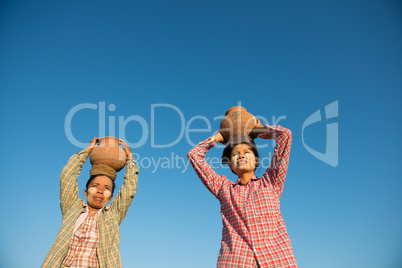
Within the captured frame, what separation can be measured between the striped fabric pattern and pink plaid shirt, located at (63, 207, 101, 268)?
74 mm

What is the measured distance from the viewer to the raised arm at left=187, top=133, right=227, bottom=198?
4050mm

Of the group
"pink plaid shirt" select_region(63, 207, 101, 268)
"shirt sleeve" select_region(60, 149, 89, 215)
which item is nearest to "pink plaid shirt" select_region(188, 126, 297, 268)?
"pink plaid shirt" select_region(63, 207, 101, 268)

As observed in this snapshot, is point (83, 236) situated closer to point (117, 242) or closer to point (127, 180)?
point (117, 242)

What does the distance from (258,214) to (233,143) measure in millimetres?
1109

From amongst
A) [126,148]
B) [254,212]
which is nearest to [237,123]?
[254,212]

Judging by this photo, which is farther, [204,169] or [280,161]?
[204,169]

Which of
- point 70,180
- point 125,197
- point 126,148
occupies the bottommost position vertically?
point 125,197

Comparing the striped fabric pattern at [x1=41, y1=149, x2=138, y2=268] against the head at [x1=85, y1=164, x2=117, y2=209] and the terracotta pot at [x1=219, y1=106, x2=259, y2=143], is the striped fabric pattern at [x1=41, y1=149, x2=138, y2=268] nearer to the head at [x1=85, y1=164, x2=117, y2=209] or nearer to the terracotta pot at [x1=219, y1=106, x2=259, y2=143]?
the head at [x1=85, y1=164, x2=117, y2=209]

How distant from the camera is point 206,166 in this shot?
165 inches

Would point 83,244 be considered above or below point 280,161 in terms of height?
below

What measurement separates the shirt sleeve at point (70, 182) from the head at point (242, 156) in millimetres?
2262

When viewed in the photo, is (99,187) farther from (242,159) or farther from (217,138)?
(242,159)

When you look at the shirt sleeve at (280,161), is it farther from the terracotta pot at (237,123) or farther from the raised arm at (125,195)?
the raised arm at (125,195)

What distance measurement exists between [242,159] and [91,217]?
7.59ft
